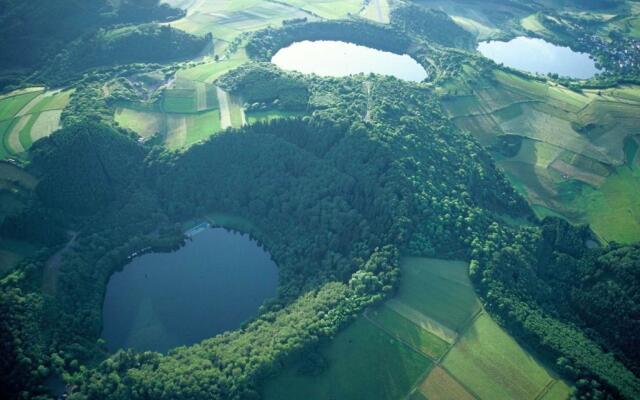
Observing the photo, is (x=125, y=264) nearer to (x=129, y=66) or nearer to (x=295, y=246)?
(x=295, y=246)

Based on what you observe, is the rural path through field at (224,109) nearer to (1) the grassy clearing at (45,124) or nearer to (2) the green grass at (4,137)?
(1) the grassy clearing at (45,124)

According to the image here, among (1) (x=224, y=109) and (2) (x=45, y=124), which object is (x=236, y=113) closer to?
(1) (x=224, y=109)

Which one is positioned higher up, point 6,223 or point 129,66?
point 129,66

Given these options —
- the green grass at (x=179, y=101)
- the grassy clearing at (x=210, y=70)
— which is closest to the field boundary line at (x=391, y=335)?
the green grass at (x=179, y=101)

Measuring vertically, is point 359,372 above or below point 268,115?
below

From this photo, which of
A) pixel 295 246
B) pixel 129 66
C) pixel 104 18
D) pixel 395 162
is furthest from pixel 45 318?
pixel 104 18

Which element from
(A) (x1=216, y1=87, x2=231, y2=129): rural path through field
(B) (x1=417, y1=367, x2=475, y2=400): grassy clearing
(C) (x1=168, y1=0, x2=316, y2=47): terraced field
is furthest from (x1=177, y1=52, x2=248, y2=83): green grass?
(B) (x1=417, y1=367, x2=475, y2=400): grassy clearing

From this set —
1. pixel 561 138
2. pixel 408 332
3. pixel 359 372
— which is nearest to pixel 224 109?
pixel 408 332
